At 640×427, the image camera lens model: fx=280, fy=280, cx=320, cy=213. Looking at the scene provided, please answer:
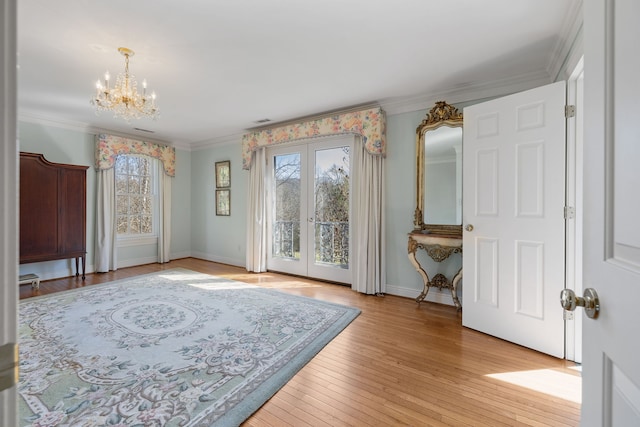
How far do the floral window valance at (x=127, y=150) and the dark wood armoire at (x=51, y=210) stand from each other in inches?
19.5

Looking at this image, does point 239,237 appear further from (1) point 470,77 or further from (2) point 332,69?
(1) point 470,77

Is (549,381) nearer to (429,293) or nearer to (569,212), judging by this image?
(569,212)

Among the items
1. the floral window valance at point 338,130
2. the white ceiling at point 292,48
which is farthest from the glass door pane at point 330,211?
the white ceiling at point 292,48

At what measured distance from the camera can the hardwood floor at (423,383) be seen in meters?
1.53

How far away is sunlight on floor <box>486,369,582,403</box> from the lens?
5.72 ft

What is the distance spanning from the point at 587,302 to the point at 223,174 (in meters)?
5.64

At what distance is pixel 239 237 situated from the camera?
5426 millimetres

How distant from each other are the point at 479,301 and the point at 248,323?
218 cm

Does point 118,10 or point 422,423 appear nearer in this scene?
point 422,423

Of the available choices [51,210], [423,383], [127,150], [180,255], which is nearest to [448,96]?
[423,383]

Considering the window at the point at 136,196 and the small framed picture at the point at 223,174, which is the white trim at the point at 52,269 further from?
the small framed picture at the point at 223,174

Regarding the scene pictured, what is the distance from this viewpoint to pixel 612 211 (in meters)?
0.63

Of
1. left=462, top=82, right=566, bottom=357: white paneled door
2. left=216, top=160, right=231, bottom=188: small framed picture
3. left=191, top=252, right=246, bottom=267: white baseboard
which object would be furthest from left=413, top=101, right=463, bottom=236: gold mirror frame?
left=216, top=160, right=231, bottom=188: small framed picture

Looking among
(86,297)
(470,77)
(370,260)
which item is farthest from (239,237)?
(470,77)
